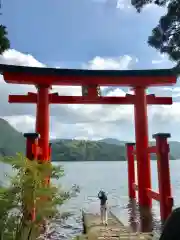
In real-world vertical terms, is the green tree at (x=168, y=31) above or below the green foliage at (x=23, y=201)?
above

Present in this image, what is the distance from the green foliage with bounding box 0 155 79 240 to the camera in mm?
4332

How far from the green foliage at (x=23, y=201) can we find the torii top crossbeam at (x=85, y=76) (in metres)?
5.68

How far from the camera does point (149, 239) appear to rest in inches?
218

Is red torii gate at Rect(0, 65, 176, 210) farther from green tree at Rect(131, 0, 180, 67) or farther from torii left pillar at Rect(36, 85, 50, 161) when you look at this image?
green tree at Rect(131, 0, 180, 67)

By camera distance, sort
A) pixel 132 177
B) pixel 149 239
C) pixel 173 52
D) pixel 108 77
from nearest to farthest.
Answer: pixel 149 239 < pixel 173 52 < pixel 108 77 < pixel 132 177

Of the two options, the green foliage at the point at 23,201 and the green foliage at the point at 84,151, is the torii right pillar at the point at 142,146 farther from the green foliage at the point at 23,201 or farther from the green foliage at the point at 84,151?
the green foliage at the point at 84,151

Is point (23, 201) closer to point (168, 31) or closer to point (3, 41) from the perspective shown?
point (3, 41)

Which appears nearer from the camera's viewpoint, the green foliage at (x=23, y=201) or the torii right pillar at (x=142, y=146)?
the green foliage at (x=23, y=201)

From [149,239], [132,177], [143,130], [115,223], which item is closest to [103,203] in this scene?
[115,223]

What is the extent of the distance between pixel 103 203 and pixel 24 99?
16.3ft

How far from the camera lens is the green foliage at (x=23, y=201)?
4.33 meters

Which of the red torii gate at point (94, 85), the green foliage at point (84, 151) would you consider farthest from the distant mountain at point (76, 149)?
the red torii gate at point (94, 85)

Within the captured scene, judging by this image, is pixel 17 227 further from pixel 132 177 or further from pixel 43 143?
pixel 132 177

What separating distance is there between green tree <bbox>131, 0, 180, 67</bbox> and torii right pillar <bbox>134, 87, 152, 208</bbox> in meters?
4.64
